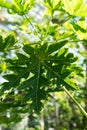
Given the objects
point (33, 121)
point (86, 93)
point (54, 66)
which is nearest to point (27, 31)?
point (54, 66)

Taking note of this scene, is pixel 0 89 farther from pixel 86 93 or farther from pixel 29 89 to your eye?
pixel 86 93

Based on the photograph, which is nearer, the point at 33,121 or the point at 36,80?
the point at 36,80

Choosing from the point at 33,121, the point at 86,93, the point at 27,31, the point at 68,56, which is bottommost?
the point at 68,56

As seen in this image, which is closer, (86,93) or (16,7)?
(16,7)

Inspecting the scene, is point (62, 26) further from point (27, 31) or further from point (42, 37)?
point (27, 31)

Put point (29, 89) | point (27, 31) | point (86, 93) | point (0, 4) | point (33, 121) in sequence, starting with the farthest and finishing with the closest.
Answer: point (33, 121)
point (86, 93)
point (27, 31)
point (29, 89)
point (0, 4)

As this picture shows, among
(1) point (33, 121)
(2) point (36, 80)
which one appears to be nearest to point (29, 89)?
(2) point (36, 80)

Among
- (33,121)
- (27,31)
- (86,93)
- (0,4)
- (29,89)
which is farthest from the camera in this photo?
(33,121)

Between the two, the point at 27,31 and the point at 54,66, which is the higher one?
the point at 27,31

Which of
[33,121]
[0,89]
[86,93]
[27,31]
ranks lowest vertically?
[0,89]
